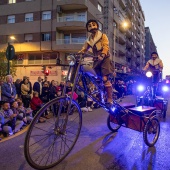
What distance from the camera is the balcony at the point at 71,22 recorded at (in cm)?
3278

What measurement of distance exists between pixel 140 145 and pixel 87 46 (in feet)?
8.22

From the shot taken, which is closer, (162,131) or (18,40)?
(162,131)

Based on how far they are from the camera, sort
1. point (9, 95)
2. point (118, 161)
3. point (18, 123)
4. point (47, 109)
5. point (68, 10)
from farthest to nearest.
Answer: point (68, 10)
point (9, 95)
point (18, 123)
point (118, 161)
point (47, 109)

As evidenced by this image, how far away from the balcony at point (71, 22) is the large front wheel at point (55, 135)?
29.9 m

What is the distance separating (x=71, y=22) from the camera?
108ft

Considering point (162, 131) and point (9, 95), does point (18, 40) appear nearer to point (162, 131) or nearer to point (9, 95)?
point (9, 95)

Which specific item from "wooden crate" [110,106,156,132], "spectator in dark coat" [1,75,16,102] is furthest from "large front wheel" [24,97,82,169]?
"spectator in dark coat" [1,75,16,102]

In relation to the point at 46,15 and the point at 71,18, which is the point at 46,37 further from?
the point at 71,18

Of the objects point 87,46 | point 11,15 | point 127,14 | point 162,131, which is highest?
point 127,14

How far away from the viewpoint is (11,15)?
37125 millimetres

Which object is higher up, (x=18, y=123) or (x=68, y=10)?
(x=68, y=10)

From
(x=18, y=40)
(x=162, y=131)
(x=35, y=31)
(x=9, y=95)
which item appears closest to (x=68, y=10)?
(x=35, y=31)

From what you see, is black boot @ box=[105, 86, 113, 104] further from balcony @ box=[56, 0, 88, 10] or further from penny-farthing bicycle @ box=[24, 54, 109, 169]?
balcony @ box=[56, 0, 88, 10]

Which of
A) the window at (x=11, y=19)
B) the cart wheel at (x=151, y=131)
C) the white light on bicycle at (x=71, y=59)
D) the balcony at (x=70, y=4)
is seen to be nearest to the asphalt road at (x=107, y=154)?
the cart wheel at (x=151, y=131)
